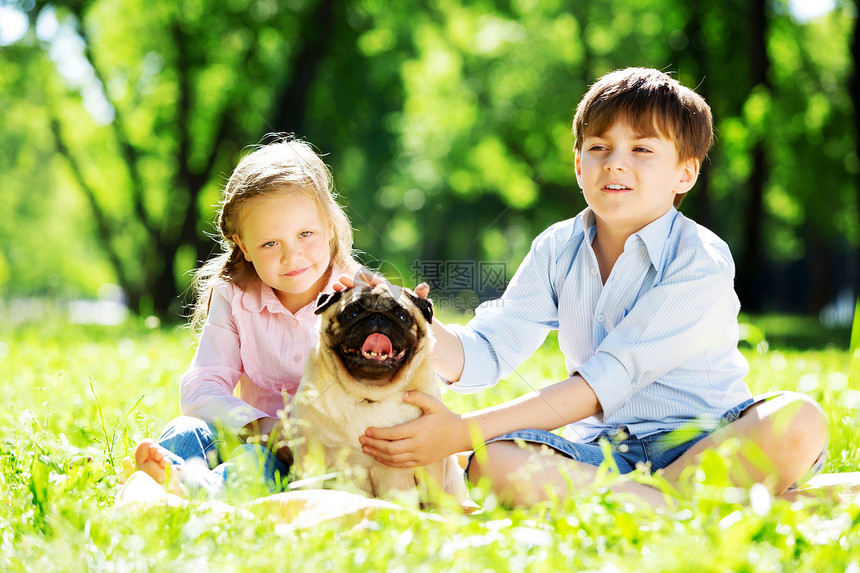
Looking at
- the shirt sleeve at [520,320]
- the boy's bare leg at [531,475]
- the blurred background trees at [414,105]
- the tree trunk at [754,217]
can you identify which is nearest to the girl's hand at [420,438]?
the boy's bare leg at [531,475]

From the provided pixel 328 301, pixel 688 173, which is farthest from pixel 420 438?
pixel 688 173

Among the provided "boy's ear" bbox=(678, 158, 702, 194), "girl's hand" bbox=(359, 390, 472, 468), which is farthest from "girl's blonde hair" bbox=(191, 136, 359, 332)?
"boy's ear" bbox=(678, 158, 702, 194)

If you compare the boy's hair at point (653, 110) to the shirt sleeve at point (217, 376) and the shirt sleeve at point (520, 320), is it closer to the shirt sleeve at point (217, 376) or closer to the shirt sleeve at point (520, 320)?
the shirt sleeve at point (520, 320)

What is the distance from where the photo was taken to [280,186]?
3.14 meters

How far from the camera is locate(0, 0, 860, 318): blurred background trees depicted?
13.2m

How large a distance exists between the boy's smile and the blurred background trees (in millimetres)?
5479

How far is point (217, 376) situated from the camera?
311 cm

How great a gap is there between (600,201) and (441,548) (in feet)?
5.10

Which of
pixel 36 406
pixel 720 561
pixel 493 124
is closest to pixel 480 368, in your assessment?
pixel 720 561

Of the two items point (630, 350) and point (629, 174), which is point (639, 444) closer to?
point (630, 350)

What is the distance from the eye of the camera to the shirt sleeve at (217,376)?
2.92 metres

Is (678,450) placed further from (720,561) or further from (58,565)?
(58,565)

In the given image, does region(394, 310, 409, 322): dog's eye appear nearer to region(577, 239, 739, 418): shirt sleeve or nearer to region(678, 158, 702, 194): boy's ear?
region(577, 239, 739, 418): shirt sleeve

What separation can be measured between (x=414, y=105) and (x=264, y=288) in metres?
20.3
